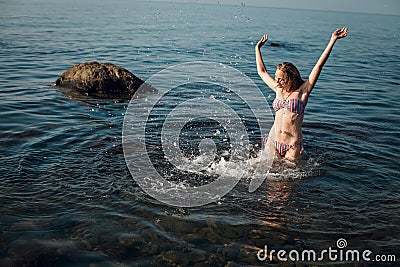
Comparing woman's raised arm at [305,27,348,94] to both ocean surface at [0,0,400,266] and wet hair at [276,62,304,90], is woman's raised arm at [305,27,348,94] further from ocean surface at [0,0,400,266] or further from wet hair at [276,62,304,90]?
ocean surface at [0,0,400,266]

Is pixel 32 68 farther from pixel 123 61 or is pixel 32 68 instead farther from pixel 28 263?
pixel 28 263

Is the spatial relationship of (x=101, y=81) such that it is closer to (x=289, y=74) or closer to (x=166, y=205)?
(x=289, y=74)

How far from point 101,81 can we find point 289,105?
7.64 m

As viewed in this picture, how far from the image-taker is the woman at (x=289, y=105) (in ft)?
21.6

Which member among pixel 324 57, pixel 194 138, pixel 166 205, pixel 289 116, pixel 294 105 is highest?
pixel 324 57

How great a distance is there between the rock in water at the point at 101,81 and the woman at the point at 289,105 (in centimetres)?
657

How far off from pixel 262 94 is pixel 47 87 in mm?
7523

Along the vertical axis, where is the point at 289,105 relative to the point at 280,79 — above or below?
below

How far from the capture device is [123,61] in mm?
19391

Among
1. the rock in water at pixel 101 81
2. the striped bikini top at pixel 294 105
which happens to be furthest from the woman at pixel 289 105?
the rock in water at pixel 101 81

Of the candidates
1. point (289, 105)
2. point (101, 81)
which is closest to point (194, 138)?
point (289, 105)

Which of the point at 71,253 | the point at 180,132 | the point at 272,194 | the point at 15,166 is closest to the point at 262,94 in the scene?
the point at 180,132

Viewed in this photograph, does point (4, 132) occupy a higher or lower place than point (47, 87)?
lower

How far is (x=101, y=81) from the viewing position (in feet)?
41.3
